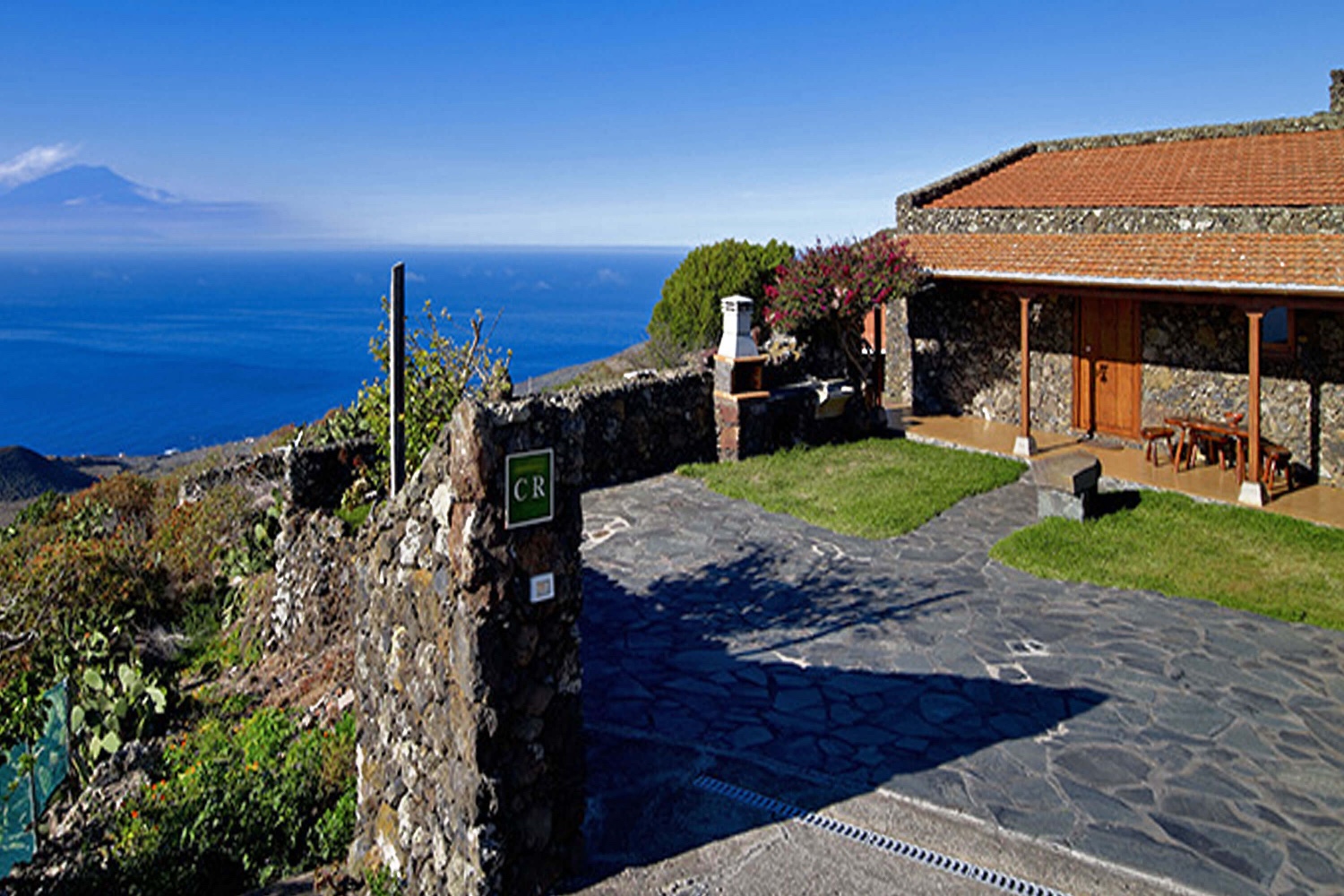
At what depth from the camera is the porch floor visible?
44.1 ft

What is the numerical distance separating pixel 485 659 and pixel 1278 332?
14217mm

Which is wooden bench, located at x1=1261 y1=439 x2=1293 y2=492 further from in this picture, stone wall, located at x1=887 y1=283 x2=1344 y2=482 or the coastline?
the coastline

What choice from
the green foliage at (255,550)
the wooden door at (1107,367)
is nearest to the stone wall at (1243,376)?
the wooden door at (1107,367)

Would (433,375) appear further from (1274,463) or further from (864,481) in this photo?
(1274,463)

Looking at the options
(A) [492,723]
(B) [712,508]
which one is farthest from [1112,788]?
(B) [712,508]

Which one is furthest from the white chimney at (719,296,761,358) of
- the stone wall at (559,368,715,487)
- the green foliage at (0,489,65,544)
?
the green foliage at (0,489,65,544)

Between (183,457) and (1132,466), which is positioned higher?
(1132,466)

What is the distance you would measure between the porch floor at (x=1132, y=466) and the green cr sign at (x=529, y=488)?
36.6ft

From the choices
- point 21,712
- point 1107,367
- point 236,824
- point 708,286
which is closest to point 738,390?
point 1107,367

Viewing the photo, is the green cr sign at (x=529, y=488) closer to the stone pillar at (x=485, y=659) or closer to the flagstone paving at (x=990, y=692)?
the stone pillar at (x=485, y=659)

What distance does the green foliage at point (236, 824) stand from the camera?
6.33m

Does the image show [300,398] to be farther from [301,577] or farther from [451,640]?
[451,640]

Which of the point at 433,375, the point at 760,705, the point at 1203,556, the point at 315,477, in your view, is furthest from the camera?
the point at 315,477

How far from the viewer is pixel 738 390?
1620 centimetres
